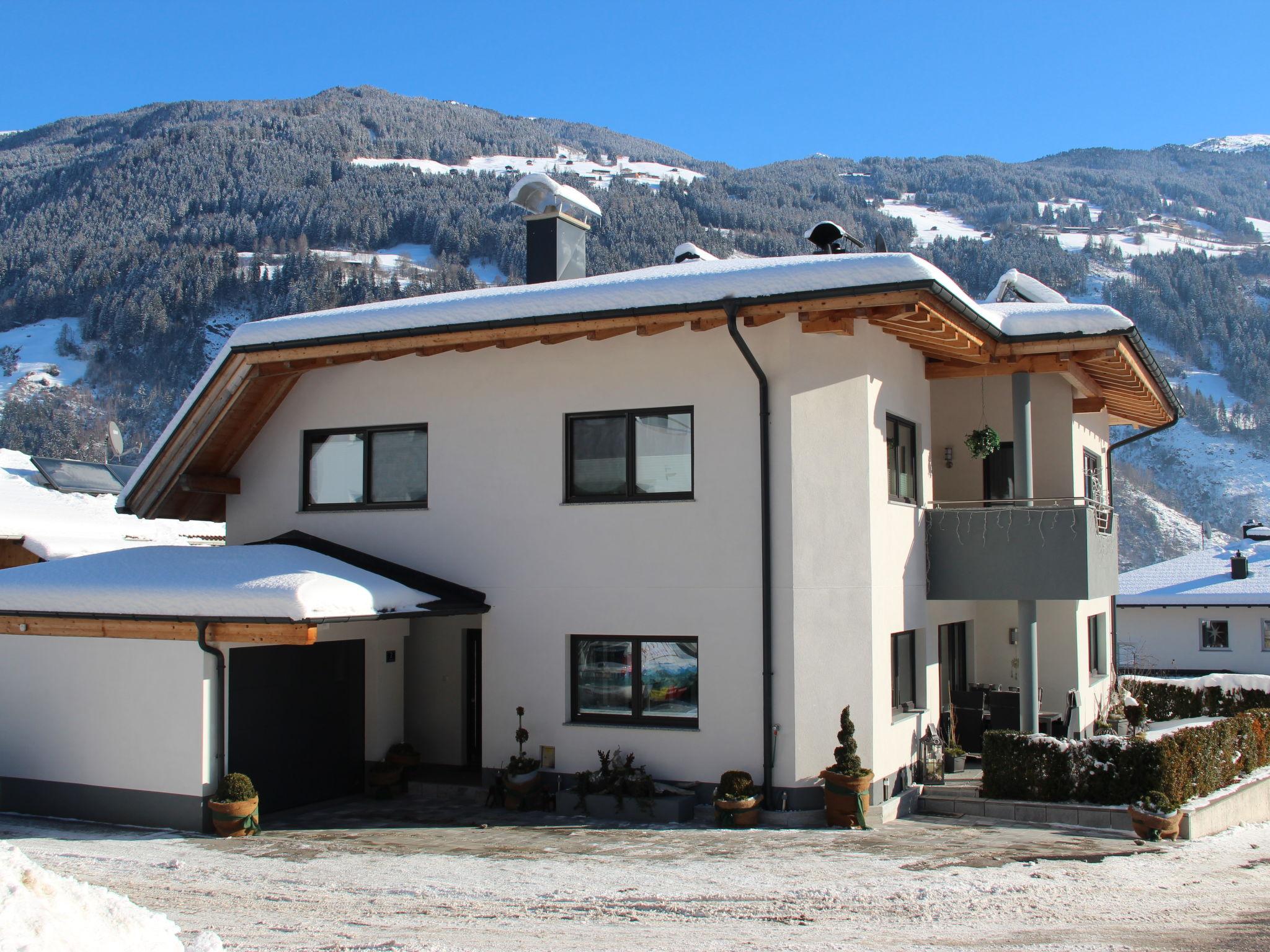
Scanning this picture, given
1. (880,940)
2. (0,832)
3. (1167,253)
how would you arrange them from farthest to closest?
(1167,253) < (0,832) < (880,940)

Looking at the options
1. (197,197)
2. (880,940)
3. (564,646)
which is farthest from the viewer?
(197,197)

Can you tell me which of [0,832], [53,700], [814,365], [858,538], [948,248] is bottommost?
[0,832]

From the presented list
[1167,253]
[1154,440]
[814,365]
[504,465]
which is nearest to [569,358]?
[504,465]

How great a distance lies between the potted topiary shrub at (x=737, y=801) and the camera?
12078 mm

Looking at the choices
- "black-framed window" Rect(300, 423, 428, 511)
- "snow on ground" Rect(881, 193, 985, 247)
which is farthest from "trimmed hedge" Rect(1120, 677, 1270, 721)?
"snow on ground" Rect(881, 193, 985, 247)

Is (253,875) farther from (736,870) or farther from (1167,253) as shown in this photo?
(1167,253)

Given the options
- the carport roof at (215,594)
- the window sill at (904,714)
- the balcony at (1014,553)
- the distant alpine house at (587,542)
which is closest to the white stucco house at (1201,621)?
the distant alpine house at (587,542)

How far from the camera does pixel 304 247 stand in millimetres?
119312

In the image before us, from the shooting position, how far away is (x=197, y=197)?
436 ft

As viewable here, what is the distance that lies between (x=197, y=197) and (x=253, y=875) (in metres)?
137

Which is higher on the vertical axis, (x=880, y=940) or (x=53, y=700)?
(x=53, y=700)

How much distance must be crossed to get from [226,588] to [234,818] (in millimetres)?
2382

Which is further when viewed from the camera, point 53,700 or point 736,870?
point 53,700

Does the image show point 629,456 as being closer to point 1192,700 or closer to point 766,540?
point 766,540
